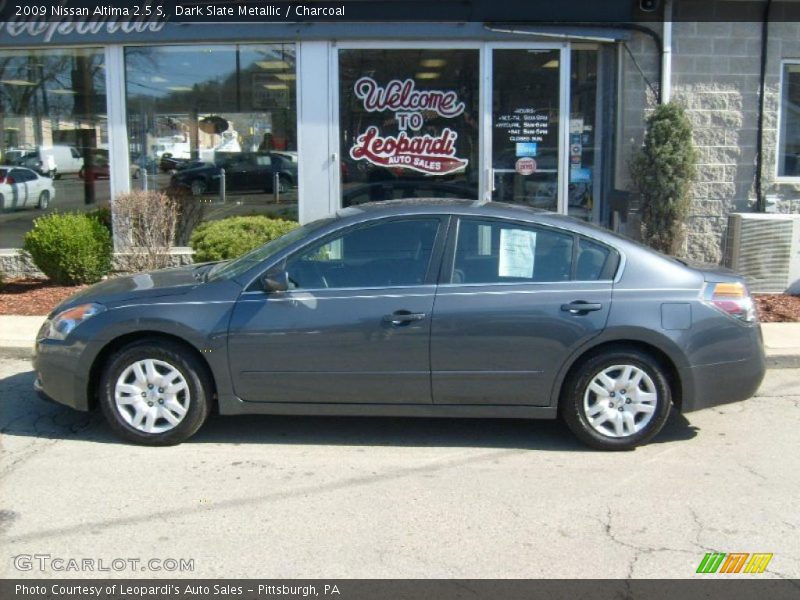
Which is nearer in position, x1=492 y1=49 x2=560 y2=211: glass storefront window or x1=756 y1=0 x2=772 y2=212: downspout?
x1=756 y1=0 x2=772 y2=212: downspout

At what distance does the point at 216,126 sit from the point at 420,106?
2.58 meters

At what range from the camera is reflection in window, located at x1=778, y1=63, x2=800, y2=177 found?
10766 millimetres

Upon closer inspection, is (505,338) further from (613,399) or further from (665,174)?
(665,174)

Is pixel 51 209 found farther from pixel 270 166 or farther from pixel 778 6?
pixel 778 6

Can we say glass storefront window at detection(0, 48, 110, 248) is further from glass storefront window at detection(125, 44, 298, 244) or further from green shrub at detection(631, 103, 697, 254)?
green shrub at detection(631, 103, 697, 254)

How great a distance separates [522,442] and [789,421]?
204cm

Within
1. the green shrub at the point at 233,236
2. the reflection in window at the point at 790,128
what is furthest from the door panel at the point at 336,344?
the reflection in window at the point at 790,128

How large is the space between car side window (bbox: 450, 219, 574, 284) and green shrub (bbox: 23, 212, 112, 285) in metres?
5.99

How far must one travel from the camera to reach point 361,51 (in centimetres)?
1067

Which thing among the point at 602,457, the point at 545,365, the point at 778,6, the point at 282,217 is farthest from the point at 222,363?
the point at 778,6

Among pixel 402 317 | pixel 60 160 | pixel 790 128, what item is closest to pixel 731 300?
pixel 402 317

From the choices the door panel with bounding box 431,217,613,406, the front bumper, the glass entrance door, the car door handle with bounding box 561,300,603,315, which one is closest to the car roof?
the door panel with bounding box 431,217,613,406
